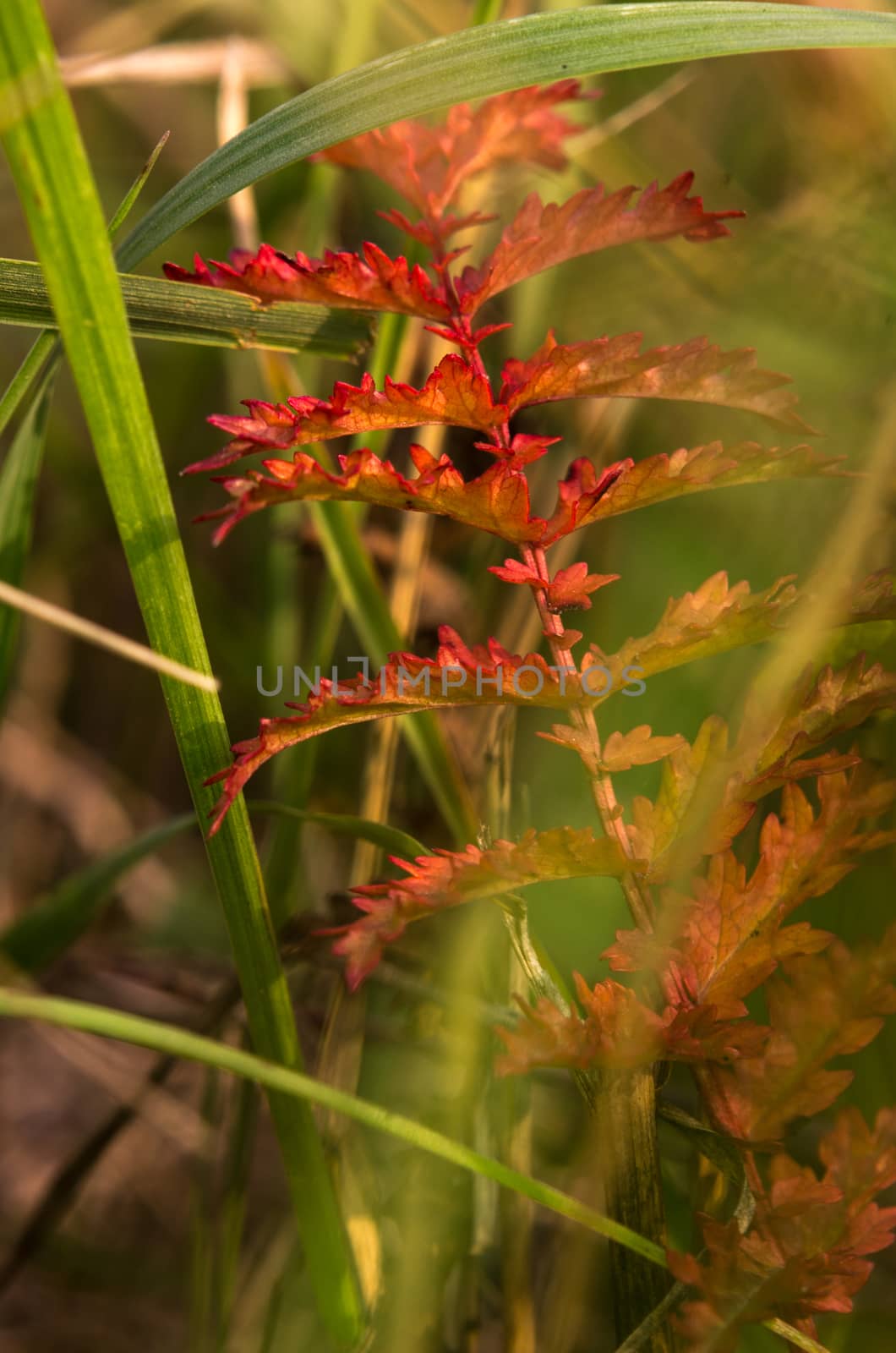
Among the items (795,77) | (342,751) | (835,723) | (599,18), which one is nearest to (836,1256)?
(835,723)

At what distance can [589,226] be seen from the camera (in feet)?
1.62

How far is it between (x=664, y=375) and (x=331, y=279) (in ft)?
0.53

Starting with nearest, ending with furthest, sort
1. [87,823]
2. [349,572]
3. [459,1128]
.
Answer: [459,1128] < [349,572] < [87,823]

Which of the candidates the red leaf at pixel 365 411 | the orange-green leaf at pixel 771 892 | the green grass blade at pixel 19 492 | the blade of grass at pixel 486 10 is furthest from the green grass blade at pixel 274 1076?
the blade of grass at pixel 486 10

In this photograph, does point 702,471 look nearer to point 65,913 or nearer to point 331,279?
point 331,279

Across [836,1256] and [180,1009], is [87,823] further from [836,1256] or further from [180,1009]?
[836,1256]

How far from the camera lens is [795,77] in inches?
40.9

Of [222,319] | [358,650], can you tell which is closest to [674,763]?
[222,319]

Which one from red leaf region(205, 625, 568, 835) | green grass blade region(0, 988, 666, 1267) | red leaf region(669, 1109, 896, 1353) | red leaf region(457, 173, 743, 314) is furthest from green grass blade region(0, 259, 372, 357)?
red leaf region(669, 1109, 896, 1353)

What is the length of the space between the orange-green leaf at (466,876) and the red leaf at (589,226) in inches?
10.4

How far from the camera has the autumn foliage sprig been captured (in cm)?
45

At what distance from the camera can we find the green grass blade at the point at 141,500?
42 cm

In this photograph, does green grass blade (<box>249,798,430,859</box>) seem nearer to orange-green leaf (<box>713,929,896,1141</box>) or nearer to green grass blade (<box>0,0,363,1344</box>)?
green grass blade (<box>0,0,363,1344</box>)

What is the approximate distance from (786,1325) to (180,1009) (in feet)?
2.44
